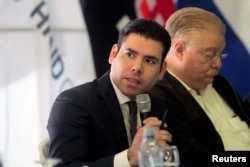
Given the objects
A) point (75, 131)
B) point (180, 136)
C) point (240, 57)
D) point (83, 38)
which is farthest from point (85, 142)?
point (240, 57)

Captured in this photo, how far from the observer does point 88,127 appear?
6.44 feet

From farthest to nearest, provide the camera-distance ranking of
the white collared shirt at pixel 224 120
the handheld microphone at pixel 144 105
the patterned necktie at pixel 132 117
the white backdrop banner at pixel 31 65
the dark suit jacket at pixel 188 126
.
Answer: the white backdrop banner at pixel 31 65
the white collared shirt at pixel 224 120
the dark suit jacket at pixel 188 126
the patterned necktie at pixel 132 117
the handheld microphone at pixel 144 105

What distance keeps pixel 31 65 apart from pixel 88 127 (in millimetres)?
1022

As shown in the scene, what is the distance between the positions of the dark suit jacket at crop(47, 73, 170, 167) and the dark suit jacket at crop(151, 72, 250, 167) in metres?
0.40

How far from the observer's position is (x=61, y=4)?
2920 millimetres

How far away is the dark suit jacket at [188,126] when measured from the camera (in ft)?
7.58

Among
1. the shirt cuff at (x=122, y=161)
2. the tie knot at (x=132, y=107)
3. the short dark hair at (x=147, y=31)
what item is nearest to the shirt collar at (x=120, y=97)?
the tie knot at (x=132, y=107)

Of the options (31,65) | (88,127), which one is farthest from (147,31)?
(31,65)

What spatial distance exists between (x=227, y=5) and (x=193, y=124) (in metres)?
1.33

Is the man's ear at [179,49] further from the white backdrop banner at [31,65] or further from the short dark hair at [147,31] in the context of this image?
the white backdrop banner at [31,65]

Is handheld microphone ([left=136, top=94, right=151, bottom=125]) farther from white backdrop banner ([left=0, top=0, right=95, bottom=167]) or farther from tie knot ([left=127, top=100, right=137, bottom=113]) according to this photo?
white backdrop banner ([left=0, top=0, right=95, bottom=167])

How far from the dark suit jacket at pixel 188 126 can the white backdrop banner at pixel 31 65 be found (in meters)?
0.71

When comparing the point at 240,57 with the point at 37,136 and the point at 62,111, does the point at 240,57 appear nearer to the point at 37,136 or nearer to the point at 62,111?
the point at 37,136

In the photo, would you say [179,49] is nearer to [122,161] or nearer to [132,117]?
[132,117]
